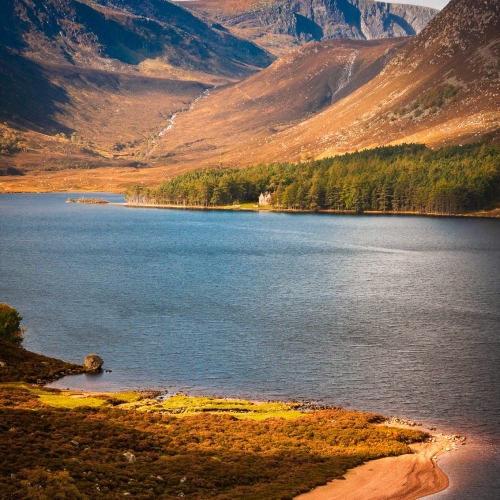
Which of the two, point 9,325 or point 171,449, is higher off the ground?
point 9,325

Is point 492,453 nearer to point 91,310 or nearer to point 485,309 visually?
point 485,309

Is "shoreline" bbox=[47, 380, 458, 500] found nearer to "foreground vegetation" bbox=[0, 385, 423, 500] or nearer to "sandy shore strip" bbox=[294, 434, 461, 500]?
"sandy shore strip" bbox=[294, 434, 461, 500]

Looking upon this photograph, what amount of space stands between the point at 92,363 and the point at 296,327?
30.5m

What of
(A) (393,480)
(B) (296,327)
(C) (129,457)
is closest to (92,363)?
(C) (129,457)

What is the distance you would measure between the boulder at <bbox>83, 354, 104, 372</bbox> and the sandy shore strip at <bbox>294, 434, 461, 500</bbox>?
34.8 metres

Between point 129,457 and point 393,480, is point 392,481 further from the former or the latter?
point 129,457

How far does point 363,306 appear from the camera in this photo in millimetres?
113625

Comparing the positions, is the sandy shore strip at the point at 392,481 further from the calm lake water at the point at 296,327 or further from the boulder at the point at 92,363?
the boulder at the point at 92,363

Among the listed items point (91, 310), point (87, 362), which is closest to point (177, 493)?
point (87, 362)

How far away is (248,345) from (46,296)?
43.0m

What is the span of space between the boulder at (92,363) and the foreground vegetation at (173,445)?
363 inches

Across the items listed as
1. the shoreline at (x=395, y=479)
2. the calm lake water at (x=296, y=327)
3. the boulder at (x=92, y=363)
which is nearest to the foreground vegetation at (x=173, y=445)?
the shoreline at (x=395, y=479)

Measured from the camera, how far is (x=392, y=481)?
52469 millimetres

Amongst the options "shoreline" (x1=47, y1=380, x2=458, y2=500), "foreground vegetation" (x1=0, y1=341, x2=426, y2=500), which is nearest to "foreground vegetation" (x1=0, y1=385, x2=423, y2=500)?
"foreground vegetation" (x1=0, y1=341, x2=426, y2=500)
